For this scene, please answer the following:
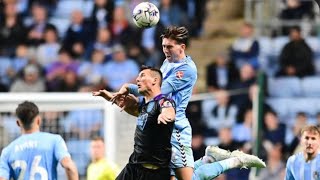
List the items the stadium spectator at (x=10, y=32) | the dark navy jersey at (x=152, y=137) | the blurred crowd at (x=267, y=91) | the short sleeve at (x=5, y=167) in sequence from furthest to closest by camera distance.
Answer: the stadium spectator at (x=10, y=32), the blurred crowd at (x=267, y=91), the short sleeve at (x=5, y=167), the dark navy jersey at (x=152, y=137)

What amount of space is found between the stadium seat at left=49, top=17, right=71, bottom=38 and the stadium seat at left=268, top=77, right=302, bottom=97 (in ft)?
11.5

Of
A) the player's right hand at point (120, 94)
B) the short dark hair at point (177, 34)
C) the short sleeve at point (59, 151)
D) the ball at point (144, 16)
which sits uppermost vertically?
the ball at point (144, 16)

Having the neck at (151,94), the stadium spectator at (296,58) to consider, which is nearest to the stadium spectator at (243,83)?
the stadium spectator at (296,58)

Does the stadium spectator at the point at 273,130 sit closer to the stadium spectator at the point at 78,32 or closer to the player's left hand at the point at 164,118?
the stadium spectator at the point at 78,32

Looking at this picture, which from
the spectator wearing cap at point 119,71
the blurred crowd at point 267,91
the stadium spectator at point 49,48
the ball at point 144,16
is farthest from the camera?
the stadium spectator at point 49,48

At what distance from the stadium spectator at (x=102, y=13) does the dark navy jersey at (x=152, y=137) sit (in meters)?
8.50

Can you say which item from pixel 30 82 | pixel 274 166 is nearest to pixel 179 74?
pixel 274 166

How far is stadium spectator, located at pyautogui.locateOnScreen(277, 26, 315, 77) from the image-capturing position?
16562 millimetres

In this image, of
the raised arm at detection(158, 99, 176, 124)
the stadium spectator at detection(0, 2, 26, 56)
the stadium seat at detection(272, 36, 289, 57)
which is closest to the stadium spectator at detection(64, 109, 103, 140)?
the stadium spectator at detection(0, 2, 26, 56)

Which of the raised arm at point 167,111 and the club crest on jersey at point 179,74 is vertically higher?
the club crest on jersey at point 179,74

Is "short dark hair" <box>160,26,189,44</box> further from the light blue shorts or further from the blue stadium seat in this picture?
the blue stadium seat

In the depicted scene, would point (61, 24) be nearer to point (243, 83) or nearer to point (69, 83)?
point (69, 83)

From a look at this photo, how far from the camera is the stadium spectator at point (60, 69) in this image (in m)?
16.3

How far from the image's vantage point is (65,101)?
557 inches
